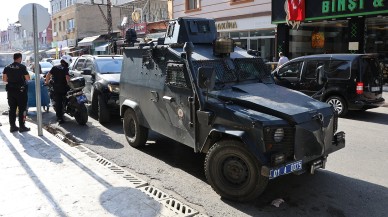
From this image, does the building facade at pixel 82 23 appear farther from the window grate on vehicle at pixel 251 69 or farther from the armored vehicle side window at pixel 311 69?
the window grate on vehicle at pixel 251 69

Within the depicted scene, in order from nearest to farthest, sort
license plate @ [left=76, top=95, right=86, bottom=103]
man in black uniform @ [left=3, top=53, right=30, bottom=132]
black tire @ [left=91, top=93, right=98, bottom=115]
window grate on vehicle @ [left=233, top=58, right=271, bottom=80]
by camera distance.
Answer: window grate on vehicle @ [left=233, top=58, right=271, bottom=80], man in black uniform @ [left=3, top=53, right=30, bottom=132], license plate @ [left=76, top=95, right=86, bottom=103], black tire @ [left=91, top=93, right=98, bottom=115]

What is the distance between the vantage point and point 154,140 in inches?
301

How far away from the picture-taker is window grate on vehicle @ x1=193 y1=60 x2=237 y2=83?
5.43 m

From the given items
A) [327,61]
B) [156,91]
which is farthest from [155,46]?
[327,61]

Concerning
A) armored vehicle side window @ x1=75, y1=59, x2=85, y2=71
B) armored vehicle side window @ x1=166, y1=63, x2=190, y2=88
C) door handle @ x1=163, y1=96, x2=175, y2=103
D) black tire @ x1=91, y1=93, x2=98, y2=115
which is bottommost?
black tire @ x1=91, y1=93, x2=98, y2=115

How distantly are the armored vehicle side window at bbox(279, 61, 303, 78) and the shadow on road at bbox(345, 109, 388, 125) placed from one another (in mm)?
1857

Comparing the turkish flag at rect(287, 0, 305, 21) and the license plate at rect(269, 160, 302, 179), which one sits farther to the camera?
the turkish flag at rect(287, 0, 305, 21)

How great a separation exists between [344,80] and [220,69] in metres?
5.60

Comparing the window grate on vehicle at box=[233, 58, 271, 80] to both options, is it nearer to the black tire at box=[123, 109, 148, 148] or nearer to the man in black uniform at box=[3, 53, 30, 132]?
the black tire at box=[123, 109, 148, 148]

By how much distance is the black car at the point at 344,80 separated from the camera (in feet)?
31.8

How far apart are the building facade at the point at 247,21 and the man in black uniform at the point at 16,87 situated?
12.5 m

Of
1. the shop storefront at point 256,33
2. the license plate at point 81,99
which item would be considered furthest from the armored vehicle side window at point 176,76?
the shop storefront at point 256,33

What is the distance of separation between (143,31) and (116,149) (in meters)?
23.2

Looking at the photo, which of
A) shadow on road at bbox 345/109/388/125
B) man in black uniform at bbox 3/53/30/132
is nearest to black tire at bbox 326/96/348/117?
shadow on road at bbox 345/109/388/125
